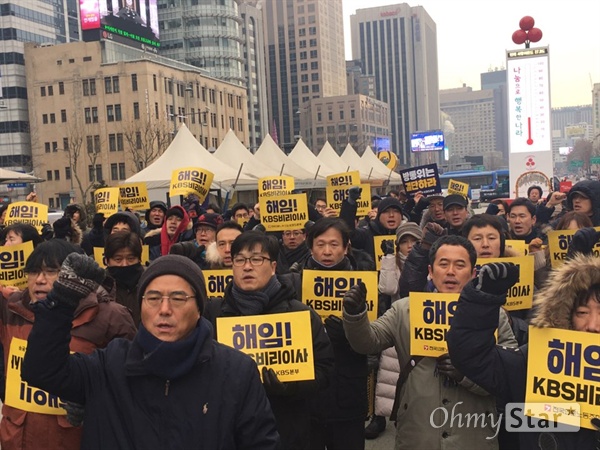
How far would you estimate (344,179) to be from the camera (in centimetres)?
1195

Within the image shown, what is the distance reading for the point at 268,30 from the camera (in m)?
148

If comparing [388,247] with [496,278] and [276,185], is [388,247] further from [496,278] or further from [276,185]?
[276,185]

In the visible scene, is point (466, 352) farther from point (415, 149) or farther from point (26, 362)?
point (415, 149)

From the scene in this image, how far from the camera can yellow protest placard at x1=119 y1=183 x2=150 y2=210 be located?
11.0 metres

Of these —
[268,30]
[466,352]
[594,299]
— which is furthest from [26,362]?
[268,30]

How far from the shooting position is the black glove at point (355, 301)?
10.9 feet

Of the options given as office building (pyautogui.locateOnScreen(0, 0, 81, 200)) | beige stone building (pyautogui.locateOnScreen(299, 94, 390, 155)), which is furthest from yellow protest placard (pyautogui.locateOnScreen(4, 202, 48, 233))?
beige stone building (pyautogui.locateOnScreen(299, 94, 390, 155))

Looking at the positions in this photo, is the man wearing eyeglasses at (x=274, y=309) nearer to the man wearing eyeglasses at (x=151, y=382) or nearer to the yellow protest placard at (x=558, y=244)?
the man wearing eyeglasses at (x=151, y=382)

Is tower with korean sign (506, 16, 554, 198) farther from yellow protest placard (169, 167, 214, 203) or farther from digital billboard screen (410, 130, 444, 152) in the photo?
digital billboard screen (410, 130, 444, 152)

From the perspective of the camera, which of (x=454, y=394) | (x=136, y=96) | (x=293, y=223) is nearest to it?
(x=454, y=394)

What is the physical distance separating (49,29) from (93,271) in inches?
3395

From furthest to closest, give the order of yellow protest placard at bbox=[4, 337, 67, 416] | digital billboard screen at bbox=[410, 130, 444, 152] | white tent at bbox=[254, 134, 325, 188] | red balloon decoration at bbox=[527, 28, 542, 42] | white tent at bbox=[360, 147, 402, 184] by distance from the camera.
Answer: digital billboard screen at bbox=[410, 130, 444, 152], white tent at bbox=[360, 147, 402, 184], red balloon decoration at bbox=[527, 28, 542, 42], white tent at bbox=[254, 134, 325, 188], yellow protest placard at bbox=[4, 337, 67, 416]

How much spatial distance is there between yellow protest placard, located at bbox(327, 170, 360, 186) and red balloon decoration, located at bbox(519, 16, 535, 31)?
19.0 meters

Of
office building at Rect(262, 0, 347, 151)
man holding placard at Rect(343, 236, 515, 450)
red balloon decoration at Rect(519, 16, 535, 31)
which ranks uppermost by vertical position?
office building at Rect(262, 0, 347, 151)
